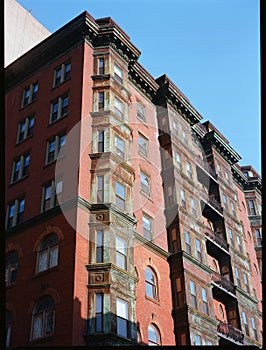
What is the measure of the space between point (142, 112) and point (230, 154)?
49.7 ft

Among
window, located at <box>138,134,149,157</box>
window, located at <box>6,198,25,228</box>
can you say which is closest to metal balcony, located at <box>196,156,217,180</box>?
window, located at <box>138,134,149,157</box>

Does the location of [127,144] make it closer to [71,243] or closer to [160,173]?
[160,173]

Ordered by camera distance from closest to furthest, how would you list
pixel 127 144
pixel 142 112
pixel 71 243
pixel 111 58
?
pixel 71 243, pixel 127 144, pixel 111 58, pixel 142 112

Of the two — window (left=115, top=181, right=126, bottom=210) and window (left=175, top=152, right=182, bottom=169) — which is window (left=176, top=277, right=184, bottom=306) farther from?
window (left=175, top=152, right=182, bottom=169)

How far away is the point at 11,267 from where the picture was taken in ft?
94.4

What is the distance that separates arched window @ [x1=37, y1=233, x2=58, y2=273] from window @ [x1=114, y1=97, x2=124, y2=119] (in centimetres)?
1107

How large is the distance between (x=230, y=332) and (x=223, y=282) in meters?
4.19

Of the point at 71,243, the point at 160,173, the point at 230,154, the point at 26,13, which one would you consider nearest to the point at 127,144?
the point at 160,173

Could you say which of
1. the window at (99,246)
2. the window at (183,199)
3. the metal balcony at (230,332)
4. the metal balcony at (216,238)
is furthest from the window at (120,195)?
the metal balcony at (230,332)

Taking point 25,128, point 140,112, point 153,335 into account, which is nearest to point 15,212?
point 25,128

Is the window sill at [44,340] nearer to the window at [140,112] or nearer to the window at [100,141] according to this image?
the window at [100,141]

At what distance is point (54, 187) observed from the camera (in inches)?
1168

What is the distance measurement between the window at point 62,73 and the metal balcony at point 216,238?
56.3 ft

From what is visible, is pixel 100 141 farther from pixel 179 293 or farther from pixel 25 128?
pixel 179 293
